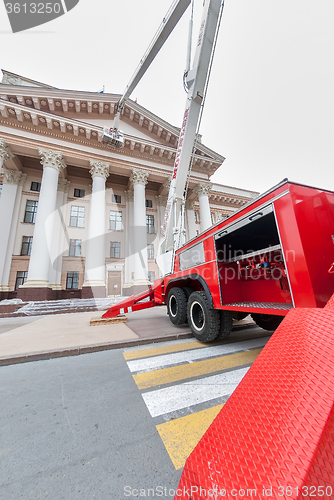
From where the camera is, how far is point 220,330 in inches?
153

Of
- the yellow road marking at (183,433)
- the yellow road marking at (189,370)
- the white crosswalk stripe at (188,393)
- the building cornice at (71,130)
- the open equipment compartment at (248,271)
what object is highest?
the building cornice at (71,130)

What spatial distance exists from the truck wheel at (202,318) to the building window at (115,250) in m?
16.2

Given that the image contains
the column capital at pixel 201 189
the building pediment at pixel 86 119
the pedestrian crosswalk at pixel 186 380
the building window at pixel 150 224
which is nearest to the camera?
the pedestrian crosswalk at pixel 186 380

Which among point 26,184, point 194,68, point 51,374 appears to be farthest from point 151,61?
point 26,184

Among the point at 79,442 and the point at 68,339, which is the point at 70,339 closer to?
the point at 68,339

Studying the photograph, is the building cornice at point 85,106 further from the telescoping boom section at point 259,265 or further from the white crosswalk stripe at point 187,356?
the white crosswalk stripe at point 187,356

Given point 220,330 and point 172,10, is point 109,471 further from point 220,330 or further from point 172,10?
point 172,10

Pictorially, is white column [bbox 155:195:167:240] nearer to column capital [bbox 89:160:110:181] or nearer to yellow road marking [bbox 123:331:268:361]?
column capital [bbox 89:160:110:181]

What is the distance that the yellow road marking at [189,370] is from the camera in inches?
101

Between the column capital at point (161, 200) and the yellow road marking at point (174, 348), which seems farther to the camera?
the column capital at point (161, 200)

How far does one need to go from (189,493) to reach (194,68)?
9.55 meters

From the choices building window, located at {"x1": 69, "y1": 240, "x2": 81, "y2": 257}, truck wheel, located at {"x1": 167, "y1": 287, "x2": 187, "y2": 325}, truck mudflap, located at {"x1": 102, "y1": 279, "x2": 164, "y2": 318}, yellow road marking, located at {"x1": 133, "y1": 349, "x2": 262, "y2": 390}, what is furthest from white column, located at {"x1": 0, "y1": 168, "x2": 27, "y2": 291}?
yellow road marking, located at {"x1": 133, "y1": 349, "x2": 262, "y2": 390}

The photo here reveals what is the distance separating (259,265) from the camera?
316cm

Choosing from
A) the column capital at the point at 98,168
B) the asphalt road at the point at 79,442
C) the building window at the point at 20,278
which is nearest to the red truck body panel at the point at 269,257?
the asphalt road at the point at 79,442
